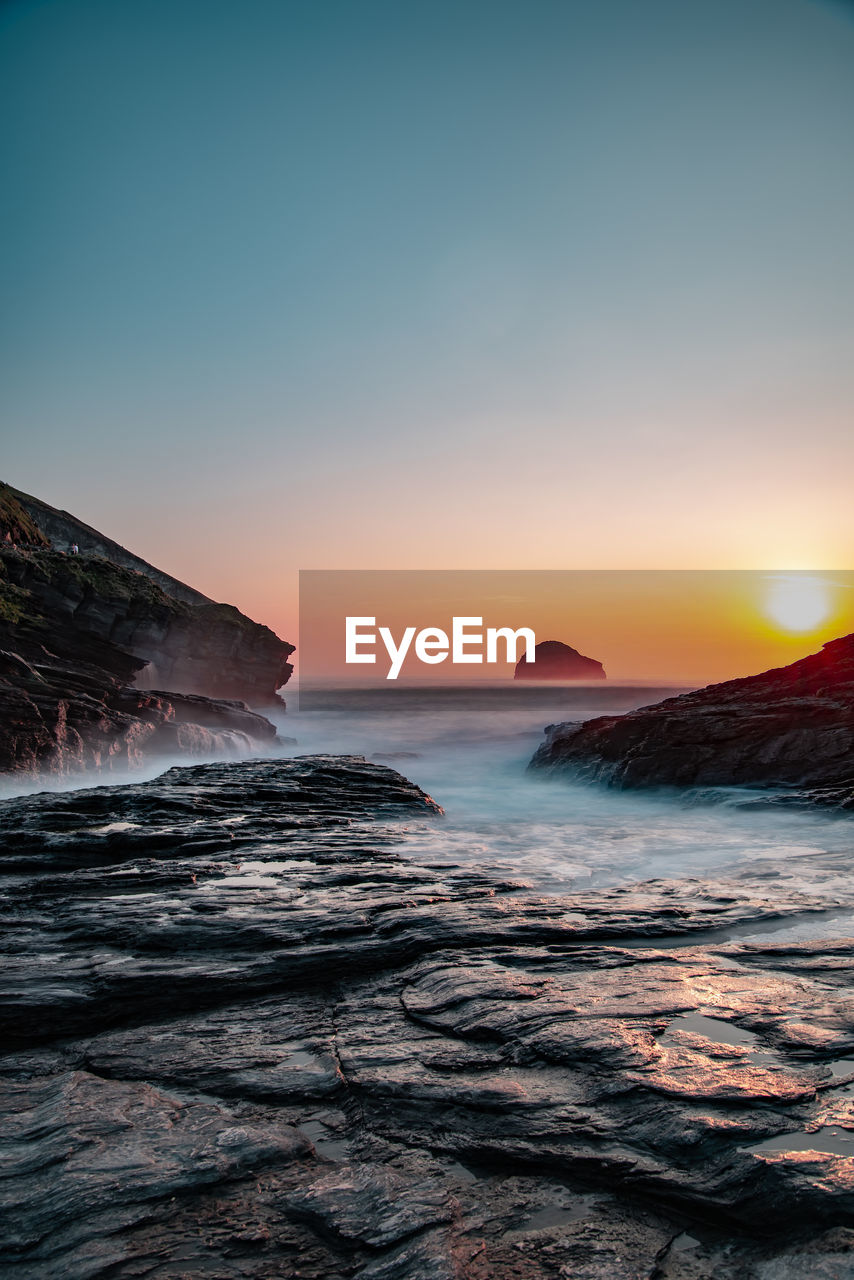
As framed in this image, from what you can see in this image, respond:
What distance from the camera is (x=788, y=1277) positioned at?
274 cm

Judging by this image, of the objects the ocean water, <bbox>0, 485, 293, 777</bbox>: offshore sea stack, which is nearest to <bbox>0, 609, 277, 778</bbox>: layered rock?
<bbox>0, 485, 293, 777</bbox>: offshore sea stack

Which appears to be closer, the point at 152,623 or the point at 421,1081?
the point at 421,1081

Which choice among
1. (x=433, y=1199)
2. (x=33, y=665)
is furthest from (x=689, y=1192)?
(x=33, y=665)

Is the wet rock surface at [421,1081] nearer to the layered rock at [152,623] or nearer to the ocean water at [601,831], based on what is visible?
the ocean water at [601,831]

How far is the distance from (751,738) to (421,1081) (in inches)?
609

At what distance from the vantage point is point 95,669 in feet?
82.1

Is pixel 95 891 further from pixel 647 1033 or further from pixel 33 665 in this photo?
pixel 33 665

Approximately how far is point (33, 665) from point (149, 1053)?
1969cm

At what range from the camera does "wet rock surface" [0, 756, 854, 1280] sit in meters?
3.03

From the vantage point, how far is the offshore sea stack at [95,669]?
19.4 m

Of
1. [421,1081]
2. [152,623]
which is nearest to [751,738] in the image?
[421,1081]

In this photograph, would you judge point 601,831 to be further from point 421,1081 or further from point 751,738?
point 421,1081

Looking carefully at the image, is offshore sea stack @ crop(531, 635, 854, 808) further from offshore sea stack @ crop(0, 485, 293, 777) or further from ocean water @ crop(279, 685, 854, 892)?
offshore sea stack @ crop(0, 485, 293, 777)

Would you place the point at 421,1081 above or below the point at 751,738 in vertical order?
below
